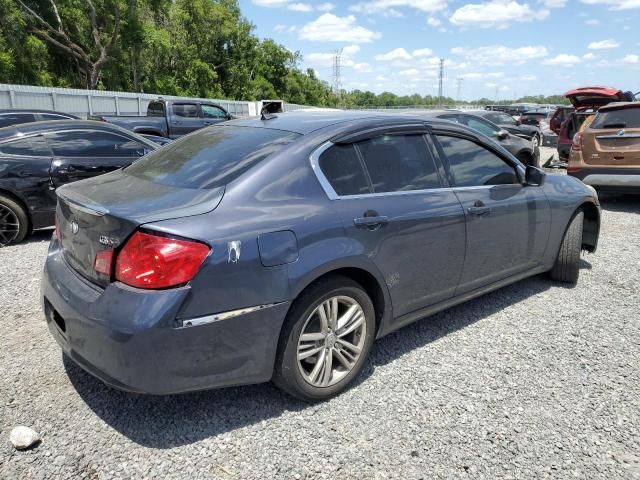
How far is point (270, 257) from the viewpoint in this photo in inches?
97.9

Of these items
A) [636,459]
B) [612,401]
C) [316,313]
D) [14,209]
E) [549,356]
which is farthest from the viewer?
[14,209]

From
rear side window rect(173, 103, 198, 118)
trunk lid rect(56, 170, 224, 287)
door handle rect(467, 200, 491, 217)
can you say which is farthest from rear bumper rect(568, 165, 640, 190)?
rear side window rect(173, 103, 198, 118)

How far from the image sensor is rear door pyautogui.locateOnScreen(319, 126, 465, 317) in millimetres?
2928

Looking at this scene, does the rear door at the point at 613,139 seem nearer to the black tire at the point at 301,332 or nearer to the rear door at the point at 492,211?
→ the rear door at the point at 492,211

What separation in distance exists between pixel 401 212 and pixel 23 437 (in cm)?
232

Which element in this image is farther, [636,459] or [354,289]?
[354,289]

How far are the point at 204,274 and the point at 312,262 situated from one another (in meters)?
0.57

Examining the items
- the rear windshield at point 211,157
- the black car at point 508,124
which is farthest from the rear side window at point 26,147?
the black car at point 508,124

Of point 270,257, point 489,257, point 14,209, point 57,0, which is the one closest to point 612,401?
point 489,257

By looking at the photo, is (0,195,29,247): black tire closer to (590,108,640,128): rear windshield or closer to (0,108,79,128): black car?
(0,108,79,128): black car

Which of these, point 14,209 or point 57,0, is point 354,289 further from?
point 57,0

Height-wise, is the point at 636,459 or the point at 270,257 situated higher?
the point at 270,257

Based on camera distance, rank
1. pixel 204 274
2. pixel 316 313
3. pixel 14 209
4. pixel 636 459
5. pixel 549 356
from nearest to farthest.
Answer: pixel 204 274
pixel 636 459
pixel 316 313
pixel 549 356
pixel 14 209

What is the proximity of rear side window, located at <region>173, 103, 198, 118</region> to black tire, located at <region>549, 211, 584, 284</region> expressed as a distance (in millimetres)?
13137
